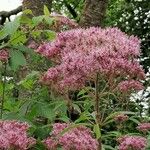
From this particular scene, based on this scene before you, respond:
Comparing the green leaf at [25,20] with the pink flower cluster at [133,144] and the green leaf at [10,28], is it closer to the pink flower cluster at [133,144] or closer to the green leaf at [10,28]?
the green leaf at [10,28]

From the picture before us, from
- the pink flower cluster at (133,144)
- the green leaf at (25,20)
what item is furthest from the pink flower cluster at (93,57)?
the green leaf at (25,20)

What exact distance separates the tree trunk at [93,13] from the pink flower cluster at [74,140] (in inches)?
161

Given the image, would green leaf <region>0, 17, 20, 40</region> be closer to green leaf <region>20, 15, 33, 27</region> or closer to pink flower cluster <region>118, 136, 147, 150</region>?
green leaf <region>20, 15, 33, 27</region>

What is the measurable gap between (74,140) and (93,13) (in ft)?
14.8

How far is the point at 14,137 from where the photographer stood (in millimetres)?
3609

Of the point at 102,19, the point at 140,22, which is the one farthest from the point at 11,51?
the point at 140,22

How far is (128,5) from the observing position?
19.8 meters

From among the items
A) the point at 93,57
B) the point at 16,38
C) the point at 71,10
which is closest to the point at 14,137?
the point at 93,57

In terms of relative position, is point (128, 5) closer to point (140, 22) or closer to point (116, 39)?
point (140, 22)

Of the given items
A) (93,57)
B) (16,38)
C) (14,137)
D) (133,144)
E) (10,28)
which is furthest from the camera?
(16,38)

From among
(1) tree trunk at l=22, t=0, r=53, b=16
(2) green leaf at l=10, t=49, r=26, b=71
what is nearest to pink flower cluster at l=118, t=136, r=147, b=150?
(2) green leaf at l=10, t=49, r=26, b=71

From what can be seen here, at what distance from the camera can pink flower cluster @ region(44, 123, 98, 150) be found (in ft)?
12.3

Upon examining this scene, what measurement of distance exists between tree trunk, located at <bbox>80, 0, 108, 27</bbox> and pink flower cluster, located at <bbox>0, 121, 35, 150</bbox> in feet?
14.2

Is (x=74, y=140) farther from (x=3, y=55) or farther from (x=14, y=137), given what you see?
(x=3, y=55)
